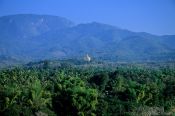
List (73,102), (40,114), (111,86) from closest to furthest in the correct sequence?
(40,114), (73,102), (111,86)

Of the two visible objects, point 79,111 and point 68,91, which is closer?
Result: point 79,111

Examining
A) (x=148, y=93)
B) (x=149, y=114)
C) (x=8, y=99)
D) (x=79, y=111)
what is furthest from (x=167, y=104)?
(x=8, y=99)

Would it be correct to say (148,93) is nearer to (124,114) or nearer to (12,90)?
(124,114)

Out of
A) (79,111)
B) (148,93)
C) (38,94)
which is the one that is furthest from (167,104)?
(38,94)

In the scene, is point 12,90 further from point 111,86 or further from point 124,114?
point 111,86

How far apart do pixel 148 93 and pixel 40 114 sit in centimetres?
2071

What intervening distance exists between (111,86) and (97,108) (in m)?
24.7

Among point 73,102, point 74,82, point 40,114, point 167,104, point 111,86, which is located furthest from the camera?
point 111,86

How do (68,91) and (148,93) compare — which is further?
(148,93)

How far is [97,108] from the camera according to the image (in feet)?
174

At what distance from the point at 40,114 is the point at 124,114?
10.9m

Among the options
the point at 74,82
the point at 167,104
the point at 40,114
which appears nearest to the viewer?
the point at 40,114

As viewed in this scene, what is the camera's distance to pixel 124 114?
2056 inches

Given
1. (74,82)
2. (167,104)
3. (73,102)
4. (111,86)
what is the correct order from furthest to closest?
(111,86) → (74,82) → (167,104) → (73,102)
